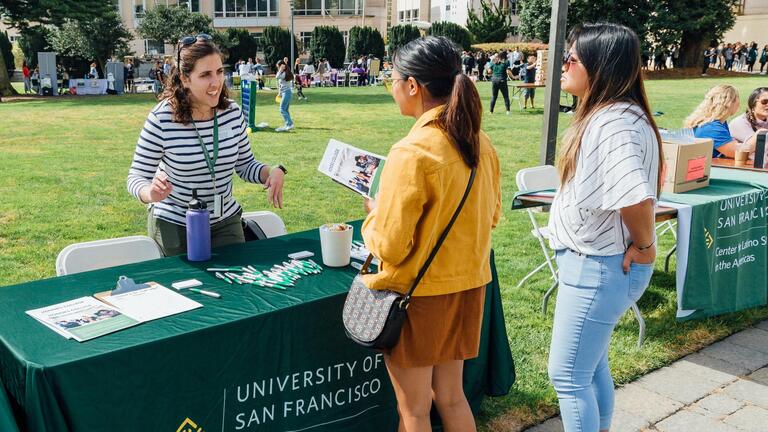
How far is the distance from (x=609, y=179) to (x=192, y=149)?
5.81 feet

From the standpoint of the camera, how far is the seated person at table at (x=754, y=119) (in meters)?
5.69

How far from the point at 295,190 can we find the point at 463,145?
649cm

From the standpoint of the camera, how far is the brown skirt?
215cm

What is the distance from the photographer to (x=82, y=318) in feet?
7.15

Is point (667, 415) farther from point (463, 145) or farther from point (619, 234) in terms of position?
point (463, 145)

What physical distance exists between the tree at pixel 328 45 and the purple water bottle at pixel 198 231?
4280 centimetres

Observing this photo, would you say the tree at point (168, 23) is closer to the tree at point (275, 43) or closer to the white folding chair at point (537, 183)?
the tree at point (275, 43)

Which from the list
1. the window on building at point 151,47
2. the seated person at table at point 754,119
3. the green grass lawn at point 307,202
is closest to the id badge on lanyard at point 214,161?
the green grass lawn at point 307,202

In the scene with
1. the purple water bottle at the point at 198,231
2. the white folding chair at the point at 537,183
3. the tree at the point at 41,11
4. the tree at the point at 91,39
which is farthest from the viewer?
the tree at the point at 91,39

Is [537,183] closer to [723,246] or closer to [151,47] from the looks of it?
[723,246]

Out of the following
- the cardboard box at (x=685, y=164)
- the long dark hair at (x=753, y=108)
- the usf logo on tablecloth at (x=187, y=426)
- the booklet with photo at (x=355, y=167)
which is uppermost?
the long dark hair at (x=753, y=108)

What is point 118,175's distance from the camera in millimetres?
9359

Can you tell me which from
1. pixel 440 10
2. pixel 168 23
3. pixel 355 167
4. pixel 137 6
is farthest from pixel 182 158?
pixel 440 10

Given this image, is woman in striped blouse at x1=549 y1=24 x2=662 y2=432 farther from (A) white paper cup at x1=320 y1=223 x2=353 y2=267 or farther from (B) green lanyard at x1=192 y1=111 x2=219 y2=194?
(B) green lanyard at x1=192 y1=111 x2=219 y2=194
